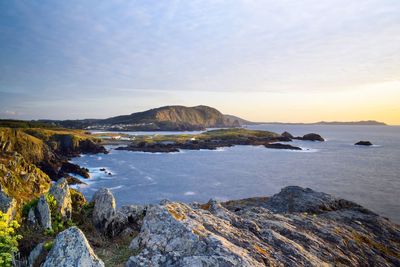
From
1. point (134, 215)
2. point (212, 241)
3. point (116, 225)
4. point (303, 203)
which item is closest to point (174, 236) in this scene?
point (212, 241)

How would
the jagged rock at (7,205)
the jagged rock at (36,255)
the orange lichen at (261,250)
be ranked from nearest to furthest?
the orange lichen at (261,250) < the jagged rock at (36,255) < the jagged rock at (7,205)

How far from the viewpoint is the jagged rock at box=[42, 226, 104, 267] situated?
24.0 feet

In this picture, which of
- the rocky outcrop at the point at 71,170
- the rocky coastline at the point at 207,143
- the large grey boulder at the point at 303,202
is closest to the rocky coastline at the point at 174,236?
the large grey boulder at the point at 303,202

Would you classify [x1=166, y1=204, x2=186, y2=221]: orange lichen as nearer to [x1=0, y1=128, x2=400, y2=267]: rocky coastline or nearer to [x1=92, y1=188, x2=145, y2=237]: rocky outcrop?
[x1=0, y1=128, x2=400, y2=267]: rocky coastline

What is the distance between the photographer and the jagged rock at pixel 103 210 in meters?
14.6

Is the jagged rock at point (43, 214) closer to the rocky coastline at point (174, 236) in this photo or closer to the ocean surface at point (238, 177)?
the rocky coastline at point (174, 236)

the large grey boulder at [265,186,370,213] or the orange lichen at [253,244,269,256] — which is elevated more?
the orange lichen at [253,244,269,256]

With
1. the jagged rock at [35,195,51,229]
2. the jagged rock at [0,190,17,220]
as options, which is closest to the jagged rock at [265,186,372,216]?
the jagged rock at [35,195,51,229]

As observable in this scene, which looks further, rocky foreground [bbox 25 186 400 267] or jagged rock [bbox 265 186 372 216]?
jagged rock [bbox 265 186 372 216]

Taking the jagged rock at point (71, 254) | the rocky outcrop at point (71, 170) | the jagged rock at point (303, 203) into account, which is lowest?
the rocky outcrop at point (71, 170)

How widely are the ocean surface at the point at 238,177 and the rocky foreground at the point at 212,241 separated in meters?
34.6

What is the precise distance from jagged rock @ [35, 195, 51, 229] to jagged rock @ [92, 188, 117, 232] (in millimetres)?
2207

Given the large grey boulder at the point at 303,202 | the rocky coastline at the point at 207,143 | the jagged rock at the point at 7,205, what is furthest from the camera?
the rocky coastline at the point at 207,143

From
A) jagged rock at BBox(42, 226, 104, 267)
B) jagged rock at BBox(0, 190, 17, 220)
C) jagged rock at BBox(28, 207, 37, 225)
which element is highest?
jagged rock at BBox(42, 226, 104, 267)
